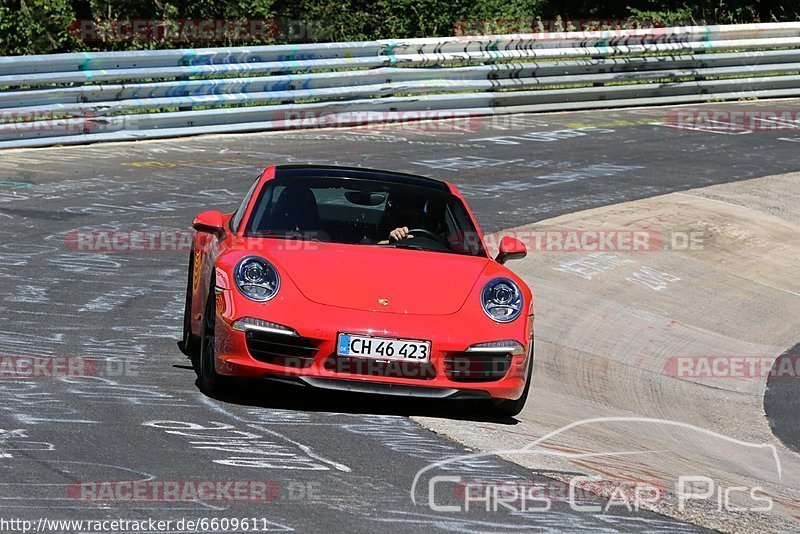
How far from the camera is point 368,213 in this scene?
8.77m

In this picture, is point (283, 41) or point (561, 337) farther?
point (283, 41)

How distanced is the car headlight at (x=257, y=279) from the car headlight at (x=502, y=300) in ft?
3.76

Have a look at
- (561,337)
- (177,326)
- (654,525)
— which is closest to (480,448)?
(654,525)

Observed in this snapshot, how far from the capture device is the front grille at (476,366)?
23.8 feet

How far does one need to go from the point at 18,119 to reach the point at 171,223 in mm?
4051

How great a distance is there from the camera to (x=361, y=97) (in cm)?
1958

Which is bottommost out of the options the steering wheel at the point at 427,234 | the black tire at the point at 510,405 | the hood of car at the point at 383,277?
Result: the black tire at the point at 510,405

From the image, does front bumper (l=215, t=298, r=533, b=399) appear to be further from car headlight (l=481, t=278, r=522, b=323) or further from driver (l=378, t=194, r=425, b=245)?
driver (l=378, t=194, r=425, b=245)

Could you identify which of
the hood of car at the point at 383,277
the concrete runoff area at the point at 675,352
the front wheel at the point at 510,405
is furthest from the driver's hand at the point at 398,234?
the concrete runoff area at the point at 675,352

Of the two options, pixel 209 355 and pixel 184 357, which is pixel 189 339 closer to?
pixel 184 357

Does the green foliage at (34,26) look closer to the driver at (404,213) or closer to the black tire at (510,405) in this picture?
the driver at (404,213)

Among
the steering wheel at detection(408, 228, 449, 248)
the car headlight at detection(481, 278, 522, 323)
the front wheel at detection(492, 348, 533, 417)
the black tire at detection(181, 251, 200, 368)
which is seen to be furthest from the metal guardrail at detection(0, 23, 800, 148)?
the front wheel at detection(492, 348, 533, 417)

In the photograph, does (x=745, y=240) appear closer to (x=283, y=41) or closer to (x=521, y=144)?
(x=521, y=144)

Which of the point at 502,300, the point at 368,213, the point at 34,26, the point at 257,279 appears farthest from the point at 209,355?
the point at 34,26
